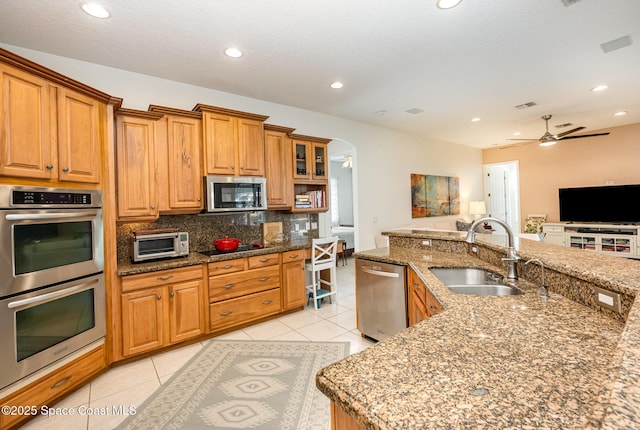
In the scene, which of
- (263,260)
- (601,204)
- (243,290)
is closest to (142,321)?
(243,290)

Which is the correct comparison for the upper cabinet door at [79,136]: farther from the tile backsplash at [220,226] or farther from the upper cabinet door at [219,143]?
the upper cabinet door at [219,143]

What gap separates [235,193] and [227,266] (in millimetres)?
842

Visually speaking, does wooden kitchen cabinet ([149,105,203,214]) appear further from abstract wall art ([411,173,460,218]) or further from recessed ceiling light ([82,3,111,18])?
abstract wall art ([411,173,460,218])

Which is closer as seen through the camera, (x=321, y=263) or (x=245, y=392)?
(x=245, y=392)

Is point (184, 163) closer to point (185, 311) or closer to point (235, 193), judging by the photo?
point (235, 193)

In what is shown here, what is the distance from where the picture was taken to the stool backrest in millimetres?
3721

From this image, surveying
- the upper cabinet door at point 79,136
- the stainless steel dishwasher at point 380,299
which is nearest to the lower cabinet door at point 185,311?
the upper cabinet door at point 79,136

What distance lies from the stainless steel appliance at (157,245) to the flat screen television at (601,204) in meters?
7.57

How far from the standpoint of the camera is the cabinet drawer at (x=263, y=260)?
3.25m

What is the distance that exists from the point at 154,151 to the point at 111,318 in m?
1.57

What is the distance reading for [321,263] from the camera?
3840 mm

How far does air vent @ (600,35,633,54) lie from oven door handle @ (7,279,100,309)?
500cm

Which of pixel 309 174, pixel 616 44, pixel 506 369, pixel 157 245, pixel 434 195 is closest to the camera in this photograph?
pixel 506 369

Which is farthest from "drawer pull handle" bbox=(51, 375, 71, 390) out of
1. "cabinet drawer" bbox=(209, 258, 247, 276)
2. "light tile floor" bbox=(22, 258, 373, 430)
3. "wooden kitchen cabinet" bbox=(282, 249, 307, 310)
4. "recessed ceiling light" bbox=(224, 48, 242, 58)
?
"recessed ceiling light" bbox=(224, 48, 242, 58)
